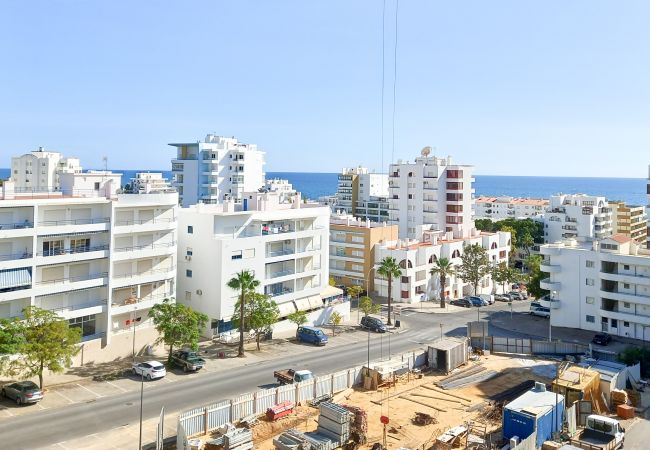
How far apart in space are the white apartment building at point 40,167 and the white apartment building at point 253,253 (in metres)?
107

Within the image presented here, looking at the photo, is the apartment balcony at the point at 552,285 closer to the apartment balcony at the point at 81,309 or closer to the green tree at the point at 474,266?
the green tree at the point at 474,266

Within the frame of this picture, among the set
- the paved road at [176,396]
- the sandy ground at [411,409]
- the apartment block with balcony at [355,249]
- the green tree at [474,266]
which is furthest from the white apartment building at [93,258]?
the green tree at [474,266]

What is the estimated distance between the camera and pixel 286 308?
61750 mm

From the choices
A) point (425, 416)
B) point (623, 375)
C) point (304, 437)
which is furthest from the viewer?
point (623, 375)

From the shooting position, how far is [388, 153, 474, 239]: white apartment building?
9588 centimetres

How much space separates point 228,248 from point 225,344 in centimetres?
918

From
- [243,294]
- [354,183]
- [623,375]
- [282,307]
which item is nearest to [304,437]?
[243,294]

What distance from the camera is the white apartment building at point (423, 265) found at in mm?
75688

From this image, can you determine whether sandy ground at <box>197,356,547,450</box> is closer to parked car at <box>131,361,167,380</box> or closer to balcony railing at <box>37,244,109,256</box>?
parked car at <box>131,361,167,380</box>

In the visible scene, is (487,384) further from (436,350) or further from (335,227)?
(335,227)

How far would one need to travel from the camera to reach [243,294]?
50625 mm

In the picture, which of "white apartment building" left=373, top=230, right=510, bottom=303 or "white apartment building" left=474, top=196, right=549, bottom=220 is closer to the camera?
"white apartment building" left=373, top=230, right=510, bottom=303

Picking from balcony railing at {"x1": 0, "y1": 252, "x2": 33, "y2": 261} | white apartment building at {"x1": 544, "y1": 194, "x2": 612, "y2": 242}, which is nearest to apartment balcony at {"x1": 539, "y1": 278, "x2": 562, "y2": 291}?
balcony railing at {"x1": 0, "y1": 252, "x2": 33, "y2": 261}

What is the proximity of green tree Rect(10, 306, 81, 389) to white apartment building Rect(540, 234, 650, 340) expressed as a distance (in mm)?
50830
